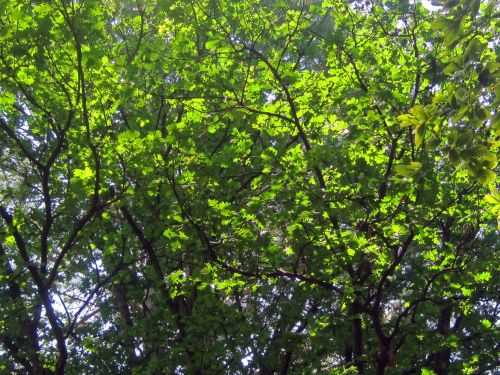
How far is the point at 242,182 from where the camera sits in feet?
27.6

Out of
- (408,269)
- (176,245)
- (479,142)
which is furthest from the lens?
(408,269)

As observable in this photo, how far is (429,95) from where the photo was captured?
7.95 m

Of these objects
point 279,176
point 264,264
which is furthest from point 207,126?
point 264,264

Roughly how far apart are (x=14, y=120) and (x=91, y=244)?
2061 millimetres

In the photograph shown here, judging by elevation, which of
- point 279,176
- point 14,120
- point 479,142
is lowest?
point 479,142

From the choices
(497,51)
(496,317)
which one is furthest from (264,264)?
(496,317)

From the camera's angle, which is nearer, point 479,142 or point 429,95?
point 479,142

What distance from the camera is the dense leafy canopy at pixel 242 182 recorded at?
6891 mm

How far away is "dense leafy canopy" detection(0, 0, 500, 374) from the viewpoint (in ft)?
22.6

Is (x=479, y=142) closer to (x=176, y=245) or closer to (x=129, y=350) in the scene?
(x=176, y=245)

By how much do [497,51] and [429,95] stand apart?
4.41 ft

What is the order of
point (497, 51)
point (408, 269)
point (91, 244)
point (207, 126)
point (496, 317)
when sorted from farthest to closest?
1. point (496, 317)
2. point (408, 269)
3. point (91, 244)
4. point (497, 51)
5. point (207, 126)

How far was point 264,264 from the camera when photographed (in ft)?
26.0

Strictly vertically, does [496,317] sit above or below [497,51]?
below
